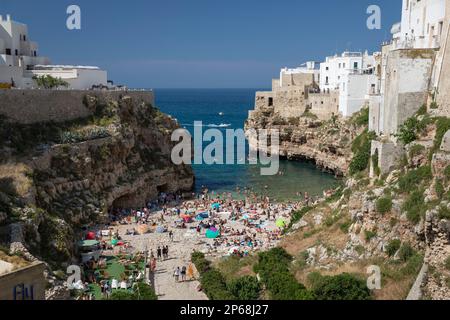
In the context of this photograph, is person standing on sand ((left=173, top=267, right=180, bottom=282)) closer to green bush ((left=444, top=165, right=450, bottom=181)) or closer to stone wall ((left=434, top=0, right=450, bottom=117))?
green bush ((left=444, top=165, right=450, bottom=181))

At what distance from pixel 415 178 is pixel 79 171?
19.0m

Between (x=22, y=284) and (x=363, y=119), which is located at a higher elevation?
(x=363, y=119)

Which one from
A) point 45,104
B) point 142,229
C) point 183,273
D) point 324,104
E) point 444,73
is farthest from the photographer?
point 324,104

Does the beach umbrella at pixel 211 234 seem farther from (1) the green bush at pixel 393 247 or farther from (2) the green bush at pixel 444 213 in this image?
(2) the green bush at pixel 444 213

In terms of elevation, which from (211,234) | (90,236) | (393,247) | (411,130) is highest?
(411,130)

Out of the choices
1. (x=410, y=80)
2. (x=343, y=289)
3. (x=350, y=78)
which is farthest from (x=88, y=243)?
(x=350, y=78)

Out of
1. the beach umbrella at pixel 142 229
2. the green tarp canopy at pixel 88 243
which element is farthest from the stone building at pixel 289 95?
the green tarp canopy at pixel 88 243

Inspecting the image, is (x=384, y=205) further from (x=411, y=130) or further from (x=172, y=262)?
(x=172, y=262)

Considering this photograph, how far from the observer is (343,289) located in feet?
46.5

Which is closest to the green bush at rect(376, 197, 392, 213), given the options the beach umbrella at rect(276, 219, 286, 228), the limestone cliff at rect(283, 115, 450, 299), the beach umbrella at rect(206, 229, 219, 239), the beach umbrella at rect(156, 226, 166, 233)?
the limestone cliff at rect(283, 115, 450, 299)

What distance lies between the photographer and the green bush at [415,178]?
54.6 ft

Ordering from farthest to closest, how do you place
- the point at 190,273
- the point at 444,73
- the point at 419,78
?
the point at 419,78 < the point at 190,273 < the point at 444,73

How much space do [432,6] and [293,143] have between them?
1217 inches

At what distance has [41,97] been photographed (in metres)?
30.6
